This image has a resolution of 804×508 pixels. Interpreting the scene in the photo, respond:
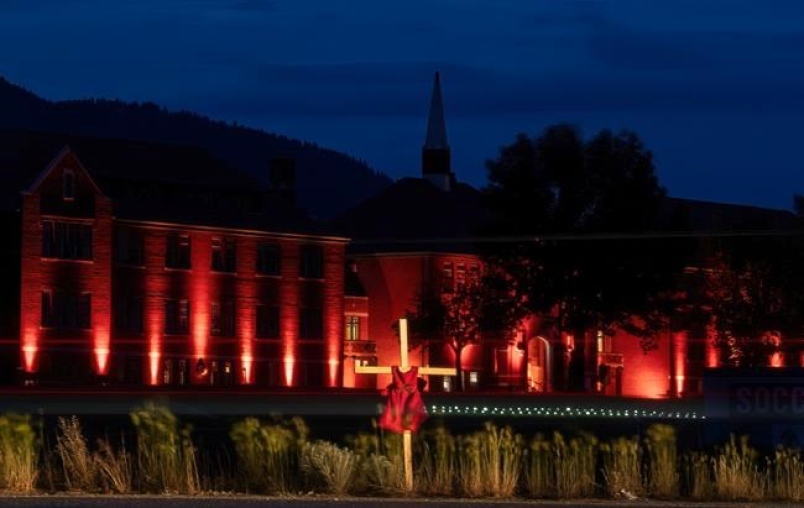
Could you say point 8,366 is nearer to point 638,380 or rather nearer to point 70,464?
point 638,380

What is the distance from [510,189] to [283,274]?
12.0 m

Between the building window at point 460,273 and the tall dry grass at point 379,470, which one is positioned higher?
the building window at point 460,273

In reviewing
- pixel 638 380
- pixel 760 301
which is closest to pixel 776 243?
pixel 760 301

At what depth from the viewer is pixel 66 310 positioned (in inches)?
3310

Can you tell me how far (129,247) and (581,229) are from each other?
22.0 meters

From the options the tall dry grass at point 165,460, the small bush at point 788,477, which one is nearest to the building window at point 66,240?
the tall dry grass at point 165,460

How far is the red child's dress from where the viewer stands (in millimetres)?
27750

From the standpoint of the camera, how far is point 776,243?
96312 millimetres

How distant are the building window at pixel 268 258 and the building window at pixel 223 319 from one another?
3256 millimetres

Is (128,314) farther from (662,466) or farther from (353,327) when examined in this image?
(662,466)

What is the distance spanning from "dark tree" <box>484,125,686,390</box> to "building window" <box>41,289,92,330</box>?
20.2m

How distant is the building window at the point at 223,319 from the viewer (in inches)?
3605

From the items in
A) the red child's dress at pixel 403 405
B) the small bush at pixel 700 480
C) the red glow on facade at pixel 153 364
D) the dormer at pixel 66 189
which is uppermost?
the dormer at pixel 66 189

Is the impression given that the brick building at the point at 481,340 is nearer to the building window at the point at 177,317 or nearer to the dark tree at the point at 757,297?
the dark tree at the point at 757,297
